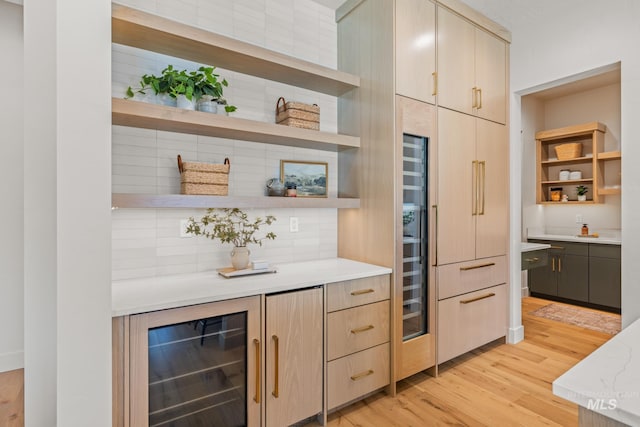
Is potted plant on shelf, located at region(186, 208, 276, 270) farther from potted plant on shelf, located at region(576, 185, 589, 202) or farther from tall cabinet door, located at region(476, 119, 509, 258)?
potted plant on shelf, located at region(576, 185, 589, 202)

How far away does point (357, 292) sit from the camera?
2.04 meters

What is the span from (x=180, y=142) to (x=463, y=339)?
2.52 meters

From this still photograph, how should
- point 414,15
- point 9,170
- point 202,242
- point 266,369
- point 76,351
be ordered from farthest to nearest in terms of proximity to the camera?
point 9,170 → point 414,15 → point 202,242 → point 266,369 → point 76,351

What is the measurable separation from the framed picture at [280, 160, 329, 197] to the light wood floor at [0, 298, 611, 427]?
1483mm

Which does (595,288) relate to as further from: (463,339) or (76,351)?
(76,351)

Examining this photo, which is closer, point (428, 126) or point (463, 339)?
point (428, 126)

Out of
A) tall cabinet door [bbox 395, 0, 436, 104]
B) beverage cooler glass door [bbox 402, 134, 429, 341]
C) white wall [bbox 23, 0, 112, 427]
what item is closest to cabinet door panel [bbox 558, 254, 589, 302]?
beverage cooler glass door [bbox 402, 134, 429, 341]

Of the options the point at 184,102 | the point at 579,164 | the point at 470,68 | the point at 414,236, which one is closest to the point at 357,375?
the point at 414,236

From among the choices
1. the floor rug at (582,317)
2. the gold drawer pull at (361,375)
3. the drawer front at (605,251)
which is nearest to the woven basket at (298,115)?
the gold drawer pull at (361,375)

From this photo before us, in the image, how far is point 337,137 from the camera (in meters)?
2.32

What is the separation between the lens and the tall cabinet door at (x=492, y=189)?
2730mm

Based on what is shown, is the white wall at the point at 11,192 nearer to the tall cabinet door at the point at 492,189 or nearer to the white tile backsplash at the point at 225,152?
the white tile backsplash at the point at 225,152

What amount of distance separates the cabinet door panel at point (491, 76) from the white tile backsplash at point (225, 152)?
4.00ft

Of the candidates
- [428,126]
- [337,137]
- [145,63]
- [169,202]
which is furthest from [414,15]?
Result: [169,202]
